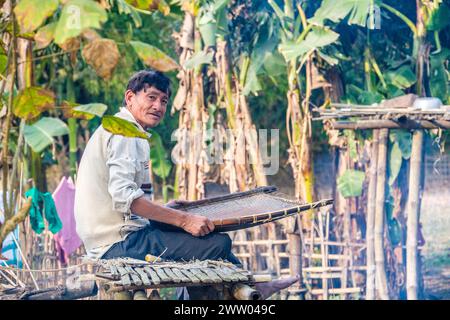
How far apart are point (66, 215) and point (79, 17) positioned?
6505mm

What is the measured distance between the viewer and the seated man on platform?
4004mm

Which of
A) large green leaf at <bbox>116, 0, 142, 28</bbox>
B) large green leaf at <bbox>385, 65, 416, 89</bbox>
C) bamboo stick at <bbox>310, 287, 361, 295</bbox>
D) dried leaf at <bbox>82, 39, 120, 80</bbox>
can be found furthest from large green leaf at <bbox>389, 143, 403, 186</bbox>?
dried leaf at <bbox>82, 39, 120, 80</bbox>

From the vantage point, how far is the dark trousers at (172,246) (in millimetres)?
4012

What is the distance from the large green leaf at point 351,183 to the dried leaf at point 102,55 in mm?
6622

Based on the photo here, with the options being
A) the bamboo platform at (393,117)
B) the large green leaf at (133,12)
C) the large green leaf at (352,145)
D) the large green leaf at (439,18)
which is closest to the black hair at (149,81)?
the large green leaf at (133,12)

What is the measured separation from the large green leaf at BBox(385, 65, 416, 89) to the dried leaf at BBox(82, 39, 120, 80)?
6.64m

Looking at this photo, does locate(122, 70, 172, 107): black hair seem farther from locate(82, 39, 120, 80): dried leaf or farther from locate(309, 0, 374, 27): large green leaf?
locate(309, 0, 374, 27): large green leaf

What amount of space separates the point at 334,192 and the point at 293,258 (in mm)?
1317
